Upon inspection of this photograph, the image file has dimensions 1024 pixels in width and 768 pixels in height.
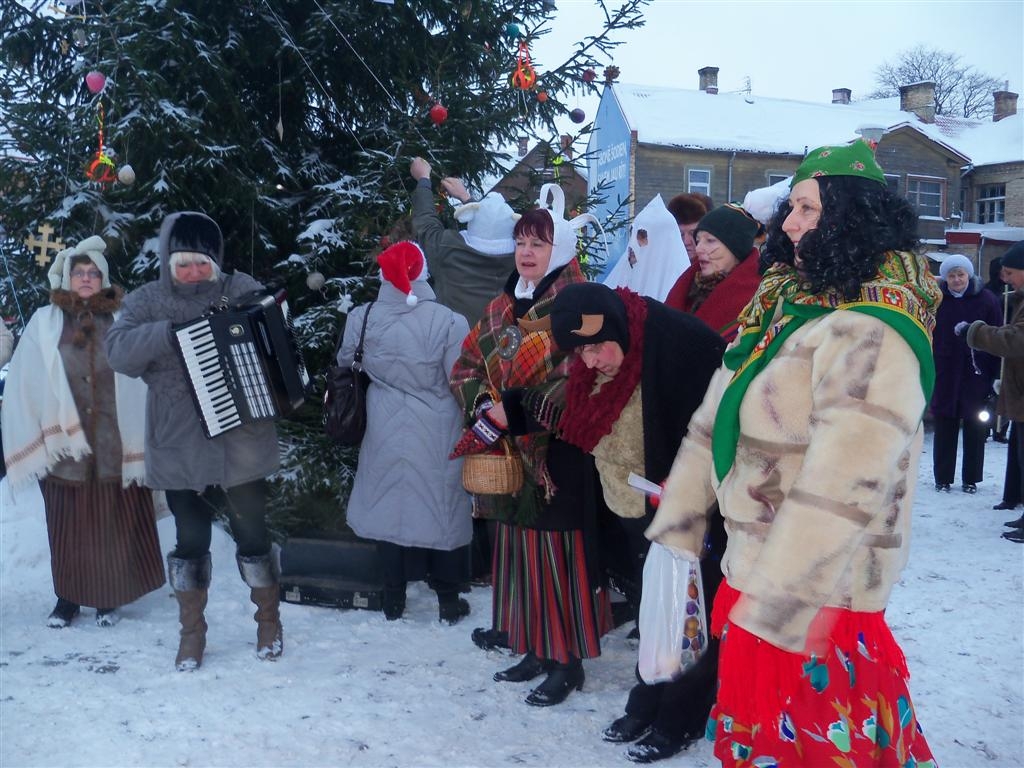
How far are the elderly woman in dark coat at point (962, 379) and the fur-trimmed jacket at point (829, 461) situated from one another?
22.3 ft

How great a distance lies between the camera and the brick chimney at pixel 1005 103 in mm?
33031

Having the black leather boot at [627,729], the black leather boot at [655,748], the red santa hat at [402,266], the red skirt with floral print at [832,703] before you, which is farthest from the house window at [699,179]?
the red skirt with floral print at [832,703]

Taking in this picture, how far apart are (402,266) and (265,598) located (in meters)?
1.90

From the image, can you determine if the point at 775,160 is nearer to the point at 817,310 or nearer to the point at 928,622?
the point at 928,622

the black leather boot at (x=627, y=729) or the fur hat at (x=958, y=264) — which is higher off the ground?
the fur hat at (x=958, y=264)

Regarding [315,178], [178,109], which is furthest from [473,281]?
[178,109]

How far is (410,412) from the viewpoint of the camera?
4.73m

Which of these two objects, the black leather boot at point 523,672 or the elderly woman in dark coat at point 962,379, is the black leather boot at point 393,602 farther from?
the elderly woman in dark coat at point 962,379

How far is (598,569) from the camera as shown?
12.3 feet

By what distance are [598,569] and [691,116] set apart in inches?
994

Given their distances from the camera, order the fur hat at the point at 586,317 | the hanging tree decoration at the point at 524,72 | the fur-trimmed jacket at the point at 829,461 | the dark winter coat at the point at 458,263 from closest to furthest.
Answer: the fur-trimmed jacket at the point at 829,461, the fur hat at the point at 586,317, the dark winter coat at the point at 458,263, the hanging tree decoration at the point at 524,72

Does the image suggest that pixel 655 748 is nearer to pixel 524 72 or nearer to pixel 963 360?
pixel 524 72

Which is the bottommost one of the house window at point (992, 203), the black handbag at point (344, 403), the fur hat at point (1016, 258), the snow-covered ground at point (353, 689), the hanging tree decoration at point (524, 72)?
the snow-covered ground at point (353, 689)

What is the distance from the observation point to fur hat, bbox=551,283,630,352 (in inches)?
118
